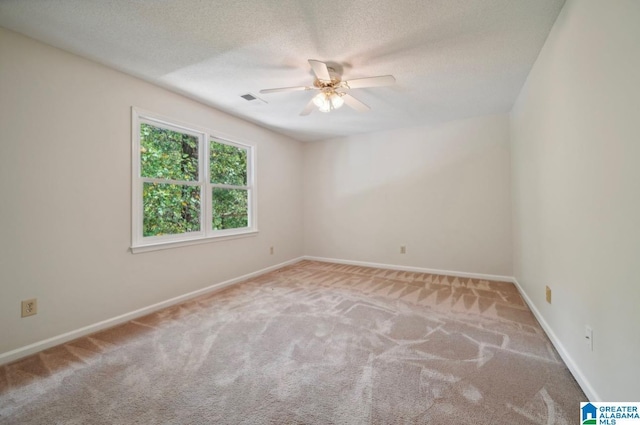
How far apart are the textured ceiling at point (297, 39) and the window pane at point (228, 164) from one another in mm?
823

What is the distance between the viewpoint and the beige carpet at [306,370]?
4.46ft

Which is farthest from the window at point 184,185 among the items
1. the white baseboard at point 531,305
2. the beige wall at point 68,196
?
the white baseboard at point 531,305

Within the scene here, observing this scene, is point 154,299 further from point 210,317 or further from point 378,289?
point 378,289

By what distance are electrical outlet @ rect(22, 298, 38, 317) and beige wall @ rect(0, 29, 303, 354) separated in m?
0.03

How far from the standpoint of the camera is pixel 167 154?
2996mm

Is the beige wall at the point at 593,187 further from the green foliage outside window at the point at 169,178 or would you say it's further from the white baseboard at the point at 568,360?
the green foliage outside window at the point at 169,178

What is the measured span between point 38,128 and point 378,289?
12.4 ft

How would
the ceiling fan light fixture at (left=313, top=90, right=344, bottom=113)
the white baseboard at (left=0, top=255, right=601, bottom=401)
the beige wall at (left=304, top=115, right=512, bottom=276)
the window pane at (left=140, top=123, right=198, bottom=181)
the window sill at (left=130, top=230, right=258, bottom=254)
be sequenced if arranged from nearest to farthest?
the white baseboard at (left=0, top=255, right=601, bottom=401), the ceiling fan light fixture at (left=313, top=90, right=344, bottom=113), the window sill at (left=130, top=230, right=258, bottom=254), the window pane at (left=140, top=123, right=198, bottom=181), the beige wall at (left=304, top=115, right=512, bottom=276)

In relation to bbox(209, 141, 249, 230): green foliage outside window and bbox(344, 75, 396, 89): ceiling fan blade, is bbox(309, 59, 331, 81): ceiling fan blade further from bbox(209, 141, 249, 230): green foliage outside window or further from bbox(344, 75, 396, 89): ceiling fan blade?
bbox(209, 141, 249, 230): green foliage outside window

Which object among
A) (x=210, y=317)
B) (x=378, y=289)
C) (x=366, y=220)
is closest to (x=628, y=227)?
(x=378, y=289)

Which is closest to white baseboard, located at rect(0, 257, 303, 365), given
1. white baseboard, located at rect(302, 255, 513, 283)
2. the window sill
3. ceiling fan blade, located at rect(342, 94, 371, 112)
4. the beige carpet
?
the beige carpet

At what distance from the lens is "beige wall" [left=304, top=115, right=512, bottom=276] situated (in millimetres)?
3678

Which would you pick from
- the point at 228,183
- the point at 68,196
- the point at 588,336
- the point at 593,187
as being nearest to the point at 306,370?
the point at 588,336

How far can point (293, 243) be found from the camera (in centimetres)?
502
